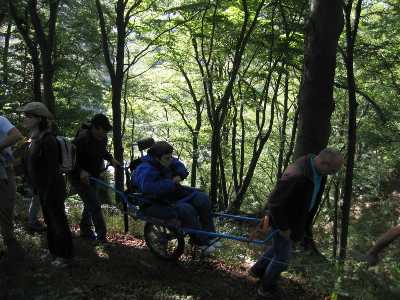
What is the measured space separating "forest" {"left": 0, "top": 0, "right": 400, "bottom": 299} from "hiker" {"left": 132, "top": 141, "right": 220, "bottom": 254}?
27.0 inches

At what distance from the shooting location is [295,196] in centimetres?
459

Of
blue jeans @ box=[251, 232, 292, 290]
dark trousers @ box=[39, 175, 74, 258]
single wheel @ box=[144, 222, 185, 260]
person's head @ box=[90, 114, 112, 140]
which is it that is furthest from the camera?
person's head @ box=[90, 114, 112, 140]

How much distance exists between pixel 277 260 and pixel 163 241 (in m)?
1.84

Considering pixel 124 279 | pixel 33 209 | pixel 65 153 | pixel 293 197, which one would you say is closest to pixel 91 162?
pixel 65 153

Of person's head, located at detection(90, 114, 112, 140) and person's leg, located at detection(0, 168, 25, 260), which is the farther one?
person's head, located at detection(90, 114, 112, 140)

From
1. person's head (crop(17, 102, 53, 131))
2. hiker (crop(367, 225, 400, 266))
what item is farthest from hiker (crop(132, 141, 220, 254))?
hiker (crop(367, 225, 400, 266))

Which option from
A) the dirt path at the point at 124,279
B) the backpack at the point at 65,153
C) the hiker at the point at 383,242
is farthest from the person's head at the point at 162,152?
the hiker at the point at 383,242

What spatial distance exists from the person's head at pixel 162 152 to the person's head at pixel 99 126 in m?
0.99

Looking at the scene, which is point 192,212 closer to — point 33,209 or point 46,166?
point 46,166

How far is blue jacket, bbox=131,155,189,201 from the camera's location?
5.70 metres

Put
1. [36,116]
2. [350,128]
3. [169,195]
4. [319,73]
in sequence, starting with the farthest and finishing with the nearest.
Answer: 1. [350,128]
2. [319,73]
3. [169,195]
4. [36,116]

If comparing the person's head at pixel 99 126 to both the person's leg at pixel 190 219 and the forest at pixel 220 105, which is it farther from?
the person's leg at pixel 190 219

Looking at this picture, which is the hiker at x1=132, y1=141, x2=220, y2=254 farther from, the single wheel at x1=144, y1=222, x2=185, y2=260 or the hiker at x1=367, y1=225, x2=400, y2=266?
the hiker at x1=367, y1=225, x2=400, y2=266

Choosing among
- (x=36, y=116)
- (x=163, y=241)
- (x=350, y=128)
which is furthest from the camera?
(x=350, y=128)
